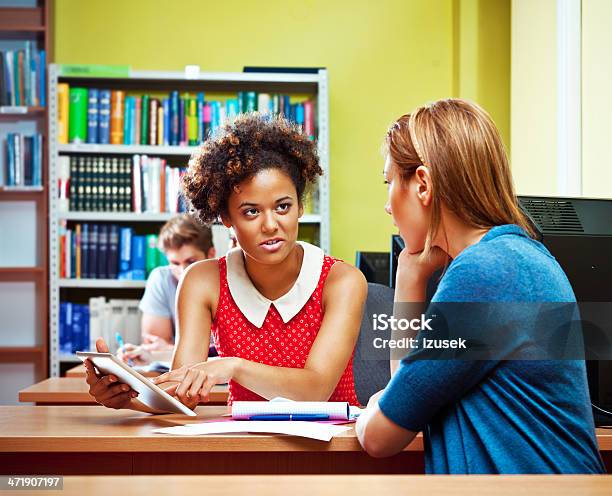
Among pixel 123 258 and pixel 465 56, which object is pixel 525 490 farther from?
pixel 465 56

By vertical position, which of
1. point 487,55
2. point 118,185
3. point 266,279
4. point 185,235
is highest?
point 487,55

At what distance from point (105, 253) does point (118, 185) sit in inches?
14.3

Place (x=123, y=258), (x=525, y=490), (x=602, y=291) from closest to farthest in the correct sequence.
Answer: (x=525, y=490), (x=602, y=291), (x=123, y=258)

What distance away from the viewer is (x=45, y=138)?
4484mm

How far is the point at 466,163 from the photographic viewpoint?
125 centimetres

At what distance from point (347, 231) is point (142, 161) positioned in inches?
47.7

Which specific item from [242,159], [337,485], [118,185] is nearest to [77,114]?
[118,185]

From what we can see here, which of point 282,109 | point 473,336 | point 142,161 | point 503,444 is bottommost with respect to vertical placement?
point 503,444

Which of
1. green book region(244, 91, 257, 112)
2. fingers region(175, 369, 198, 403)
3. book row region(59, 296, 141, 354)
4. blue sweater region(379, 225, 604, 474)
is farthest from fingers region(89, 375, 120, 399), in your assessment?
green book region(244, 91, 257, 112)

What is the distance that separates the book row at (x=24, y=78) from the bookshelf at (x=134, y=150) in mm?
116

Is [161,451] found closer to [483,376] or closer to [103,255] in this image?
[483,376]

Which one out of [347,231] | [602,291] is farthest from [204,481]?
[347,231]

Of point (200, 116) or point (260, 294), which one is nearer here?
point (260, 294)

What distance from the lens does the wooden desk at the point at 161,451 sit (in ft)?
4.22
